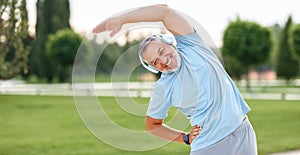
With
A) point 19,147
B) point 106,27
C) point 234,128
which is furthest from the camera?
point 19,147

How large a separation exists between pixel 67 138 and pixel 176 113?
21.9 ft

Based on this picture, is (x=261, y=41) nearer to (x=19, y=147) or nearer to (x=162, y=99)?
(x=19, y=147)

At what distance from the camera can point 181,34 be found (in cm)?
185

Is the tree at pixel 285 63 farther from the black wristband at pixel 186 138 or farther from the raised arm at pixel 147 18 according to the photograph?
the raised arm at pixel 147 18

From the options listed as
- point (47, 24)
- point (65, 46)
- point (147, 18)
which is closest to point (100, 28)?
point (147, 18)

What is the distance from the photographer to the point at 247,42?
914 inches

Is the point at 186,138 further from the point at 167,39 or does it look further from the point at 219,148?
the point at 167,39

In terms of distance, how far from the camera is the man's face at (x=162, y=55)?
1733 millimetres

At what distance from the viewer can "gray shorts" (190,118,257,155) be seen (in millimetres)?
1804

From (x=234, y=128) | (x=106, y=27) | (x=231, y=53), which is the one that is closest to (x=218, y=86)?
(x=234, y=128)

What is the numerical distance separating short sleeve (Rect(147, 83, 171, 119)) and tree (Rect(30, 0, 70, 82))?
3155 cm

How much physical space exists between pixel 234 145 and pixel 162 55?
40 centimetres

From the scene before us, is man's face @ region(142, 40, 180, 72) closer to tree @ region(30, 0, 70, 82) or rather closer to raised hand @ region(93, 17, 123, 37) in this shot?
raised hand @ region(93, 17, 123, 37)

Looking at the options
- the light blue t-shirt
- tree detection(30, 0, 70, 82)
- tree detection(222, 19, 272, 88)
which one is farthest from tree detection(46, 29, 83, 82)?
the light blue t-shirt
